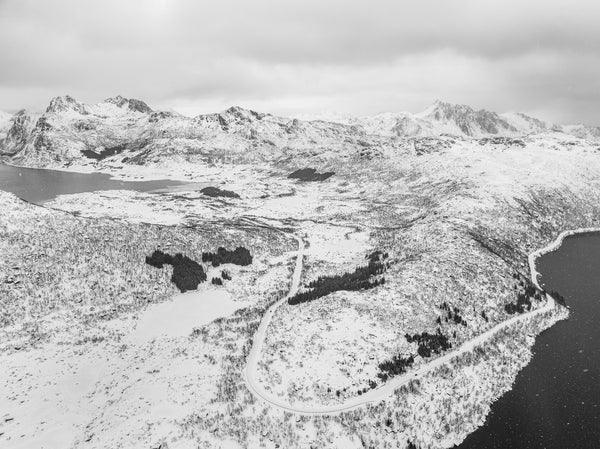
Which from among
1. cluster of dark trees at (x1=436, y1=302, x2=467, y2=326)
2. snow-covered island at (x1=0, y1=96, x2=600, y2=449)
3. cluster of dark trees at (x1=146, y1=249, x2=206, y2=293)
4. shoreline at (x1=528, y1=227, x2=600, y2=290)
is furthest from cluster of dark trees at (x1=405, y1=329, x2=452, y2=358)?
cluster of dark trees at (x1=146, y1=249, x2=206, y2=293)

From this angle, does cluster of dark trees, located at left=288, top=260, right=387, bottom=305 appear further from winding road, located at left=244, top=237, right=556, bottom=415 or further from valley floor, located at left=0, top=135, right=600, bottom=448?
winding road, located at left=244, top=237, right=556, bottom=415

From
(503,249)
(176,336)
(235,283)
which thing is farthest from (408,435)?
(503,249)

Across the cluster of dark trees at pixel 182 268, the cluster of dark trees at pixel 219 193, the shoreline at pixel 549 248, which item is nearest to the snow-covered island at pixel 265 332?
the cluster of dark trees at pixel 182 268

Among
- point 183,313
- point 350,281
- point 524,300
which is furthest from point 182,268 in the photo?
point 524,300

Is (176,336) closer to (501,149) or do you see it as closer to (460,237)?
(460,237)

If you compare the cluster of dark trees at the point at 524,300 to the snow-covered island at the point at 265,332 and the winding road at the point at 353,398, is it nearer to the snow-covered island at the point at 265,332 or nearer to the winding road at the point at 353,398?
the snow-covered island at the point at 265,332

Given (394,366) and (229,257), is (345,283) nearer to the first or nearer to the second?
(394,366)
